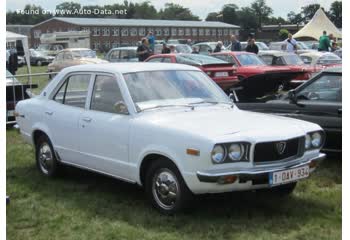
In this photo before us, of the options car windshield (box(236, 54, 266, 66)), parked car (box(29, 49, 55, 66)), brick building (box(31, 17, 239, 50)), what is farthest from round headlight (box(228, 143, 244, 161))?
brick building (box(31, 17, 239, 50))

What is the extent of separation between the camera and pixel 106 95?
6.45 m

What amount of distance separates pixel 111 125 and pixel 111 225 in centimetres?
122

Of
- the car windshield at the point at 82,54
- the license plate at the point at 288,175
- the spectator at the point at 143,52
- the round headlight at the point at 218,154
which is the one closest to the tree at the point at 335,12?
the car windshield at the point at 82,54

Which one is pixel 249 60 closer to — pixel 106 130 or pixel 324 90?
pixel 324 90

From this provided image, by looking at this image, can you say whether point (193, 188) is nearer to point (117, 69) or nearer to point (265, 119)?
point (265, 119)

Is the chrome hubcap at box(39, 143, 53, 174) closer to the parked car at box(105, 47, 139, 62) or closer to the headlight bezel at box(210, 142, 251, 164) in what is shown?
the headlight bezel at box(210, 142, 251, 164)

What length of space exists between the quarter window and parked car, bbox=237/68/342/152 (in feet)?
9.16

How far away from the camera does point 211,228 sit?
526 centimetres

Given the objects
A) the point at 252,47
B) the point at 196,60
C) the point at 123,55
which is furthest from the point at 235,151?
the point at 123,55

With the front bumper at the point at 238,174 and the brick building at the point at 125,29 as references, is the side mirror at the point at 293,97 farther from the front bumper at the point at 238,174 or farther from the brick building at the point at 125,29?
the brick building at the point at 125,29

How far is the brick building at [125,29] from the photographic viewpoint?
81.2 m

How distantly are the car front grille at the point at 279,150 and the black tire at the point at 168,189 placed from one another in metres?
0.77

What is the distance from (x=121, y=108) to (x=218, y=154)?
1509 millimetres

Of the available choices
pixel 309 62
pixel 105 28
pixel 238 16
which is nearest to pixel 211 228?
pixel 309 62
